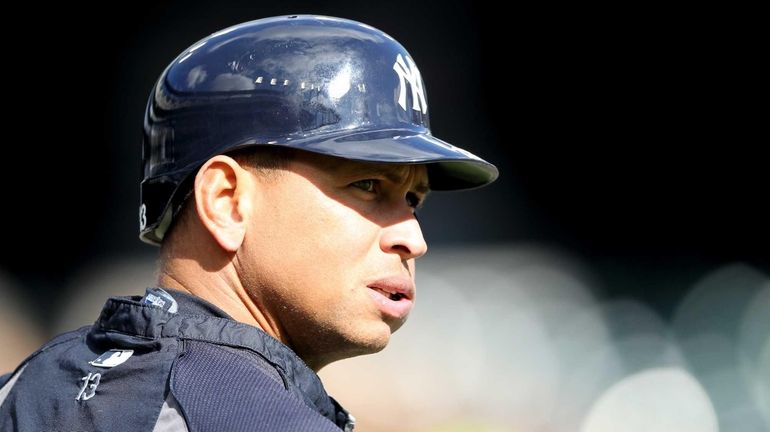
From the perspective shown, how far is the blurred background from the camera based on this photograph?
15.2 ft

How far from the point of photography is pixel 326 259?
4.78ft

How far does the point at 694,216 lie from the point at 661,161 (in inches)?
12.9

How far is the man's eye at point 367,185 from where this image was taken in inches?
60.0

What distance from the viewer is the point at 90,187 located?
195 inches

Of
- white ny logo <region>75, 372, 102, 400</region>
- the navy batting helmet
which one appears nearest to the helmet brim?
the navy batting helmet

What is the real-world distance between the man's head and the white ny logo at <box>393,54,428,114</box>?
3 centimetres

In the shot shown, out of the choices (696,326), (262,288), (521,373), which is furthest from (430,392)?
(262,288)

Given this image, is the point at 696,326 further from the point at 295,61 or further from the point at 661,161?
the point at 295,61

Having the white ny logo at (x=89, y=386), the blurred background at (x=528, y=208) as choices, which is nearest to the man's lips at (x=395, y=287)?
the white ny logo at (x=89, y=386)

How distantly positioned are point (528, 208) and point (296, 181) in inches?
138

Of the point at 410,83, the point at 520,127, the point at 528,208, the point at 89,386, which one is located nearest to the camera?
the point at 89,386

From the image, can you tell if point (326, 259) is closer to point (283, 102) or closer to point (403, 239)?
point (403, 239)

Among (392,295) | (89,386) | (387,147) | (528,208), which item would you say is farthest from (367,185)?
(528,208)

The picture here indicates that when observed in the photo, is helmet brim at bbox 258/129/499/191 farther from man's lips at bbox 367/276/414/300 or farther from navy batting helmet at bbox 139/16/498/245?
man's lips at bbox 367/276/414/300
